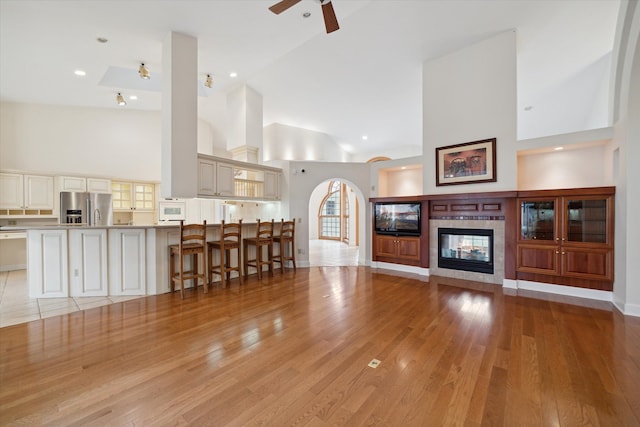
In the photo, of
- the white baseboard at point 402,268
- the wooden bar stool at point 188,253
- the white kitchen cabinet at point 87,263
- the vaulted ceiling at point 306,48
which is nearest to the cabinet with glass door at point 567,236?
the white baseboard at point 402,268

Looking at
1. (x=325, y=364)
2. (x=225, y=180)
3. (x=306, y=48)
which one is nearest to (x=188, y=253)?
(x=225, y=180)

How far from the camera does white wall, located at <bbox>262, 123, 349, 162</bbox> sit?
348 inches

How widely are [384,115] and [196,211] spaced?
653 cm

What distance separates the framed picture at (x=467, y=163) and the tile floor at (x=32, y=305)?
5666 mm

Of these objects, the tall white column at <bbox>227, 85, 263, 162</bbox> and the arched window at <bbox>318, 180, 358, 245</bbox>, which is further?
the arched window at <bbox>318, 180, 358, 245</bbox>

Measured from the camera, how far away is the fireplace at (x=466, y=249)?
472 centimetres

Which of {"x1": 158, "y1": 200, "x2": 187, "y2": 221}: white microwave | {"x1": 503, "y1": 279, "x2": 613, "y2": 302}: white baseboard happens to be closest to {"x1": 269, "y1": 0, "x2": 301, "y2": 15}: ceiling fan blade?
{"x1": 503, "y1": 279, "x2": 613, "y2": 302}: white baseboard

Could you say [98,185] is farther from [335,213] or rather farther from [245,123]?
[335,213]

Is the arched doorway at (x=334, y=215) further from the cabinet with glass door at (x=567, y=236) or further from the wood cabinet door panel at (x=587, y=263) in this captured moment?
the wood cabinet door panel at (x=587, y=263)

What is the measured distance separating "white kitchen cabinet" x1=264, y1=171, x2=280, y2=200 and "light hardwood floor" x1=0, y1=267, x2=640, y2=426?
2.96 meters

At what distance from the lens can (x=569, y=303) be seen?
365cm

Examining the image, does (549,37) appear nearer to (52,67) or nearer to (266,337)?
(266,337)

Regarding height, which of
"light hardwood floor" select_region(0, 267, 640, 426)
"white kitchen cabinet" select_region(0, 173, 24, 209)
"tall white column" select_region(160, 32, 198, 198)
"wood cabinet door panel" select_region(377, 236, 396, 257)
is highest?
"tall white column" select_region(160, 32, 198, 198)

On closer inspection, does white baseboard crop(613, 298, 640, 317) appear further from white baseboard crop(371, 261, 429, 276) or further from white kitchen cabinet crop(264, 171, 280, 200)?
white kitchen cabinet crop(264, 171, 280, 200)
